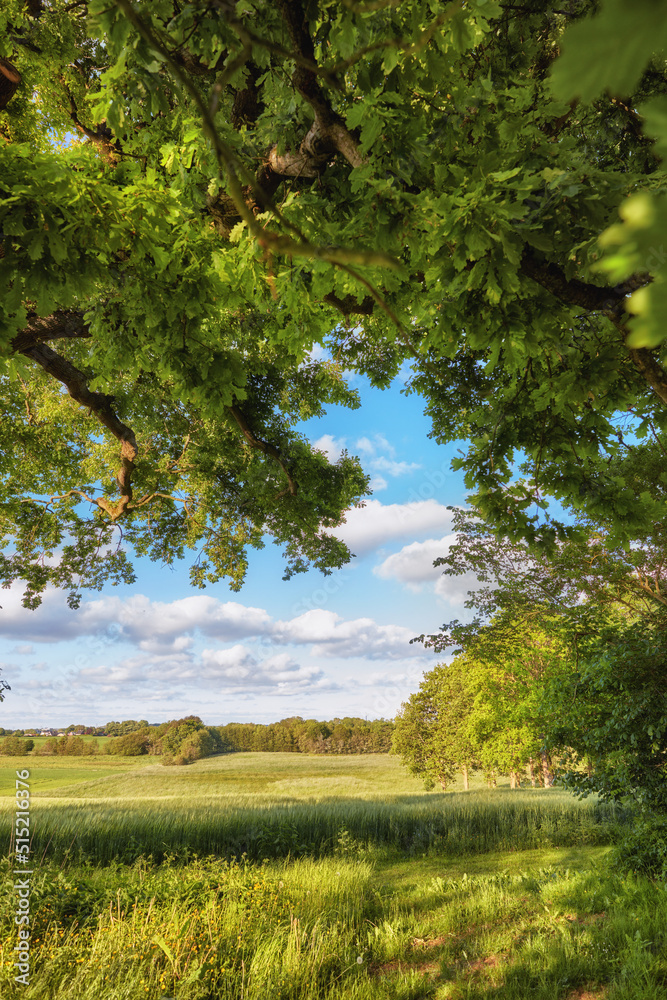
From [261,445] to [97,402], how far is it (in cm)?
277

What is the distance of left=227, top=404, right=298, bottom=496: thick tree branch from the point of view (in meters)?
8.72

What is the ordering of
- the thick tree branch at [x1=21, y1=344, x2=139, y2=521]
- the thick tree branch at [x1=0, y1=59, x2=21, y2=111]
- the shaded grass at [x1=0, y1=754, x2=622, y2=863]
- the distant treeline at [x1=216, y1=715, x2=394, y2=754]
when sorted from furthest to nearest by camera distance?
the distant treeline at [x1=216, y1=715, x2=394, y2=754], the shaded grass at [x1=0, y1=754, x2=622, y2=863], the thick tree branch at [x1=21, y1=344, x2=139, y2=521], the thick tree branch at [x1=0, y1=59, x2=21, y2=111]

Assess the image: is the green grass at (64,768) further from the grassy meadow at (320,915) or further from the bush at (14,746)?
the grassy meadow at (320,915)

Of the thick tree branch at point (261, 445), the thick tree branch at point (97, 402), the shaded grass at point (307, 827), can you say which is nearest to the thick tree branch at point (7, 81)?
the thick tree branch at point (97, 402)

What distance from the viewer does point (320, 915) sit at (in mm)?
6402

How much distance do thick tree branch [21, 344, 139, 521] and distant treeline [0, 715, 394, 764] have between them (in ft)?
91.5

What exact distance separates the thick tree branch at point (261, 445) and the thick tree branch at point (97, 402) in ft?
6.06

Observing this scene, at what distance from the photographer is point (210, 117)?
793mm

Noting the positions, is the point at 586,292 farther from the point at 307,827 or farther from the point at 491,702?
the point at 491,702

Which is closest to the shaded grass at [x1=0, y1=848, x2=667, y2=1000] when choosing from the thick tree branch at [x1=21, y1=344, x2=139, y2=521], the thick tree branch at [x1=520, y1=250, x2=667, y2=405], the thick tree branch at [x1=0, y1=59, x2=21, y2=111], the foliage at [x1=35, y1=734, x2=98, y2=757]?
the thick tree branch at [x1=520, y1=250, x2=667, y2=405]

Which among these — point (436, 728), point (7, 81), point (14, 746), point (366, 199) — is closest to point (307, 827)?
point (366, 199)

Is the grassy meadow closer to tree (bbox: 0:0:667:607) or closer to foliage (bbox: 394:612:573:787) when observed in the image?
foliage (bbox: 394:612:573:787)

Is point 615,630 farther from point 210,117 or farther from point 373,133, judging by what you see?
point 210,117

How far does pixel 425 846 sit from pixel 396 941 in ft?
24.7
